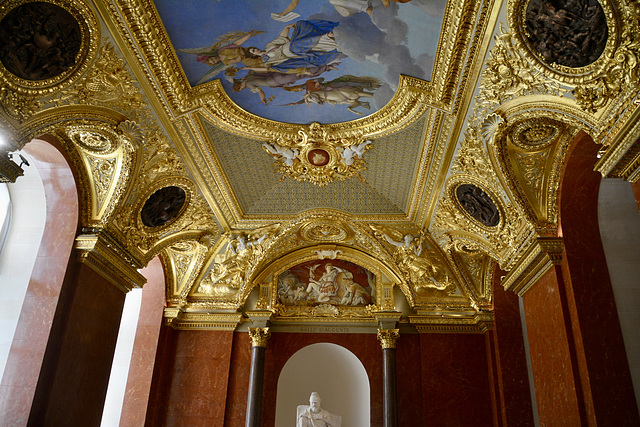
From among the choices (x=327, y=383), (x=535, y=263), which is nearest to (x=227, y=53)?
(x=535, y=263)

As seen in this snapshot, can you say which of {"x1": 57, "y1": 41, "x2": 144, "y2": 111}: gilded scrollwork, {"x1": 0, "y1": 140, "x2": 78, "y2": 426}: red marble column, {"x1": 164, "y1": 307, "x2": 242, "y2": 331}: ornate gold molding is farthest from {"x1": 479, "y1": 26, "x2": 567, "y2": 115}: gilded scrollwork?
{"x1": 164, "y1": 307, "x2": 242, "y2": 331}: ornate gold molding

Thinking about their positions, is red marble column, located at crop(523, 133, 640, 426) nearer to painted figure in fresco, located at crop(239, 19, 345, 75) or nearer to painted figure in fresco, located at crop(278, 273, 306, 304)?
painted figure in fresco, located at crop(239, 19, 345, 75)

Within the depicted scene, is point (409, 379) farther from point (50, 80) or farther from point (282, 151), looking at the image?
point (50, 80)

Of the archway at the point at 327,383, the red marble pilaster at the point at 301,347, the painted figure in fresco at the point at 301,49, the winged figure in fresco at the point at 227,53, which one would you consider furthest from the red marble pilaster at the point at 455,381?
the winged figure in fresco at the point at 227,53

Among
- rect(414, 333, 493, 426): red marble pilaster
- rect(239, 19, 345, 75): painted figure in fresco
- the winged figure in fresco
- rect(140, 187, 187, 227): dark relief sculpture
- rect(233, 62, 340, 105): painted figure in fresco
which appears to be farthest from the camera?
rect(414, 333, 493, 426): red marble pilaster

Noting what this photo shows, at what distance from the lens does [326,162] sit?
12.1 m

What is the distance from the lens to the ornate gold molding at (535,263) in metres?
8.84

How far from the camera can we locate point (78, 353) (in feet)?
31.5

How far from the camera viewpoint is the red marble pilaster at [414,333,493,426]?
41.7ft

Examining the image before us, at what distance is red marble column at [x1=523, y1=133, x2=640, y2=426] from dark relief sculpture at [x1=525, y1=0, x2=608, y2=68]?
196 cm

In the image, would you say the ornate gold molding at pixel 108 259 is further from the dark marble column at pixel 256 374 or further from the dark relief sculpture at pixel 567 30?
the dark relief sculpture at pixel 567 30

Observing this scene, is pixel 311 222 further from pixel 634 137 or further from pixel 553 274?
pixel 634 137

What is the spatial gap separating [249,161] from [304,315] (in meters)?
4.86

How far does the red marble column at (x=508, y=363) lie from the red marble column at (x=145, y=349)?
8465 millimetres
